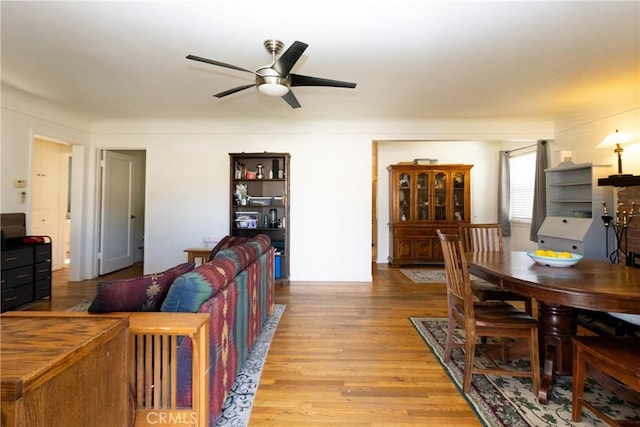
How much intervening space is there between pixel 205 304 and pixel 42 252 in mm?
3308

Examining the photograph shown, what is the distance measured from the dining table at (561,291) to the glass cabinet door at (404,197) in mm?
3439

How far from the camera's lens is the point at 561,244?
377cm

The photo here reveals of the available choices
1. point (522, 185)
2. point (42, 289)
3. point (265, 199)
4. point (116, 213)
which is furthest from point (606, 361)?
point (116, 213)

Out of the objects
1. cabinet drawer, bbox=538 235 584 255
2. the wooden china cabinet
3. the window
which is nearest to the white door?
the wooden china cabinet

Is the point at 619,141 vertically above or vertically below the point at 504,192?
above

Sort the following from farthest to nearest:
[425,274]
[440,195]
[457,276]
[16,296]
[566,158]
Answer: [440,195] < [425,274] < [566,158] < [16,296] < [457,276]

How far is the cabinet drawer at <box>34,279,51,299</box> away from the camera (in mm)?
3377

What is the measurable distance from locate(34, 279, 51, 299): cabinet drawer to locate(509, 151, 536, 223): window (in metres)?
7.13

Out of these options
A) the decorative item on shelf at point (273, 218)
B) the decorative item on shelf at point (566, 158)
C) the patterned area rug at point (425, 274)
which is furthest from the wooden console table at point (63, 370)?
the decorative item on shelf at point (566, 158)

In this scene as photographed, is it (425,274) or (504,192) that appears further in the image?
(504,192)

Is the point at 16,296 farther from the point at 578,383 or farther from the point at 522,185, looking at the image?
the point at 522,185

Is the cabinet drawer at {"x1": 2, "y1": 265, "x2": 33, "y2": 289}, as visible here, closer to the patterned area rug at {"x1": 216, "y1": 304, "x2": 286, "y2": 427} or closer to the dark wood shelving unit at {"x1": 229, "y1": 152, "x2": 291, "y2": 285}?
the dark wood shelving unit at {"x1": 229, "y1": 152, "x2": 291, "y2": 285}

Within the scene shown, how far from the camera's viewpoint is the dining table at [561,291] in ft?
4.79

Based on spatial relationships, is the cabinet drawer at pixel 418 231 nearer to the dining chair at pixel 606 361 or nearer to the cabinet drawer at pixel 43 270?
the dining chair at pixel 606 361
